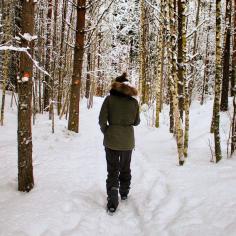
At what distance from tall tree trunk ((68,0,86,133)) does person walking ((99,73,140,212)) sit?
7.59m

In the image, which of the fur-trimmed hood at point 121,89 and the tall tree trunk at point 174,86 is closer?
the fur-trimmed hood at point 121,89

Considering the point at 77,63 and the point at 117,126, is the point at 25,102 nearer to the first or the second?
the point at 117,126

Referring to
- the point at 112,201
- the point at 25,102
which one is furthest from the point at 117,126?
the point at 25,102

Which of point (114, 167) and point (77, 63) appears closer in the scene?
point (114, 167)

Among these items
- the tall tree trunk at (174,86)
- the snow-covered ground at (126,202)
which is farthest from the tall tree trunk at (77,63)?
the tall tree trunk at (174,86)

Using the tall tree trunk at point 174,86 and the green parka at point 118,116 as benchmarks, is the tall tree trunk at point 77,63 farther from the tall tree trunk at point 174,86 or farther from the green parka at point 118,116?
the green parka at point 118,116

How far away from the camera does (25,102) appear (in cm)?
577

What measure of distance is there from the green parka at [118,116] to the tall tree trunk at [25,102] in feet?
4.33

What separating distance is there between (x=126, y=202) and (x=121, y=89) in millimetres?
2072

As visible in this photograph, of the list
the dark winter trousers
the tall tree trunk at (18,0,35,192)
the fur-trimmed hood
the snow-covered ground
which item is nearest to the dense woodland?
the tall tree trunk at (18,0,35,192)

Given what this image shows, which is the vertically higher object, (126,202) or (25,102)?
(25,102)

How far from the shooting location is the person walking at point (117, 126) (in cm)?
561

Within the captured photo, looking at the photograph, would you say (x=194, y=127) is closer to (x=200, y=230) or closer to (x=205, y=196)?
(x=205, y=196)

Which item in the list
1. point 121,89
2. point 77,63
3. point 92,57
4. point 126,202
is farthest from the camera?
point 92,57
